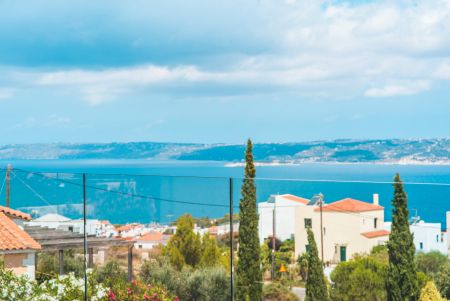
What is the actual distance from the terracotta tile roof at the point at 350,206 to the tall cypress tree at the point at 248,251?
0.68 m

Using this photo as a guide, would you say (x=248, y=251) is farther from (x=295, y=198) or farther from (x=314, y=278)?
(x=314, y=278)

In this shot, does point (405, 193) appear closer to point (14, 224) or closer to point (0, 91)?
point (14, 224)

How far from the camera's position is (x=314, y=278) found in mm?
5004

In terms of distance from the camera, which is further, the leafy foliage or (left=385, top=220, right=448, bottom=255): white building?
the leafy foliage

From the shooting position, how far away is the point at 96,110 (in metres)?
106

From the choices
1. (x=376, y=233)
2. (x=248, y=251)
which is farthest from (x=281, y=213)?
(x=376, y=233)

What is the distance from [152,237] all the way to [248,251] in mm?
1108

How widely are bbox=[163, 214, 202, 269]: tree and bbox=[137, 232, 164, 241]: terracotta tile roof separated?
0.72 feet

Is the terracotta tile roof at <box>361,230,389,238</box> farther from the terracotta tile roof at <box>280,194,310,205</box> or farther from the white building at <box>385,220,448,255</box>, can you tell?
the terracotta tile roof at <box>280,194,310,205</box>

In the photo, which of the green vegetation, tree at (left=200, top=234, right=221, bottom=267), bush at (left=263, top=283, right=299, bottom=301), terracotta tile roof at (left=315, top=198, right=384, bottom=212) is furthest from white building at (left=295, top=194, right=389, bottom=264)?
tree at (left=200, top=234, right=221, bottom=267)

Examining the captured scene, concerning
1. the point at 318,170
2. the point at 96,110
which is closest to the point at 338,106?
the point at 96,110

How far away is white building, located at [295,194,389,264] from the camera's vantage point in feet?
16.4

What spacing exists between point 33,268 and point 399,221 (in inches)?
160

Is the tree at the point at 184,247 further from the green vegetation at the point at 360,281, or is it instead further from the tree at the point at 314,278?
the green vegetation at the point at 360,281
